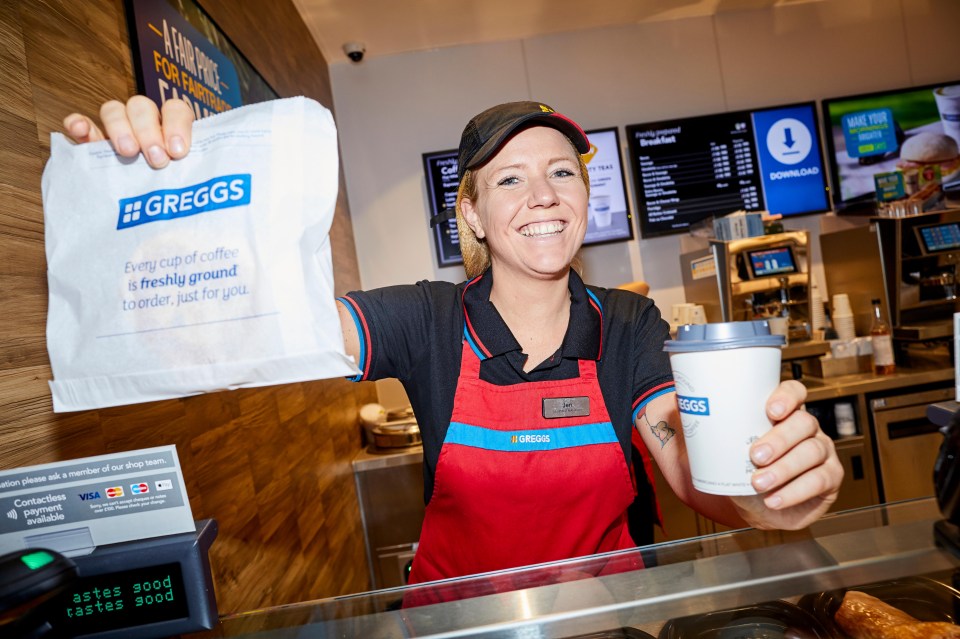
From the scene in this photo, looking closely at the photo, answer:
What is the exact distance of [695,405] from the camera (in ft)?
2.17

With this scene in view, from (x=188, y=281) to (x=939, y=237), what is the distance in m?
3.63

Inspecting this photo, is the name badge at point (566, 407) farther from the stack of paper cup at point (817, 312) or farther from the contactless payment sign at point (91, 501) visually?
the stack of paper cup at point (817, 312)

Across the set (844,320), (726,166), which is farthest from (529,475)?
(726,166)

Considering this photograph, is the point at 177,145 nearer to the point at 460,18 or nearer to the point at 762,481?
the point at 762,481

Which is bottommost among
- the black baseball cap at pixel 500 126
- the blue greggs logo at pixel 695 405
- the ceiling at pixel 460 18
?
the blue greggs logo at pixel 695 405

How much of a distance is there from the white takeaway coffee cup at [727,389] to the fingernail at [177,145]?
0.55 metres

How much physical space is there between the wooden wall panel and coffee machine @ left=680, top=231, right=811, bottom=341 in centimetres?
201

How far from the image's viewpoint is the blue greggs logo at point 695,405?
2.14 feet

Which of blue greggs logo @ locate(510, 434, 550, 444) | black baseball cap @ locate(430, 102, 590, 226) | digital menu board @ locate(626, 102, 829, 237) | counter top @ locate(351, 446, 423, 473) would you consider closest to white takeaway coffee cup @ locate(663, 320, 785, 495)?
blue greggs logo @ locate(510, 434, 550, 444)

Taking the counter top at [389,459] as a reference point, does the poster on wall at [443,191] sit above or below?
above

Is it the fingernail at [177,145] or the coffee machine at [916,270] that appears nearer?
the fingernail at [177,145]

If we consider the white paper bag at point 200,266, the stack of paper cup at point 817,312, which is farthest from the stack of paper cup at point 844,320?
the white paper bag at point 200,266

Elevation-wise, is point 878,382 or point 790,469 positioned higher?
point 790,469

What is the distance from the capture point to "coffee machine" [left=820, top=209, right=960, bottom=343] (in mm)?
3090
